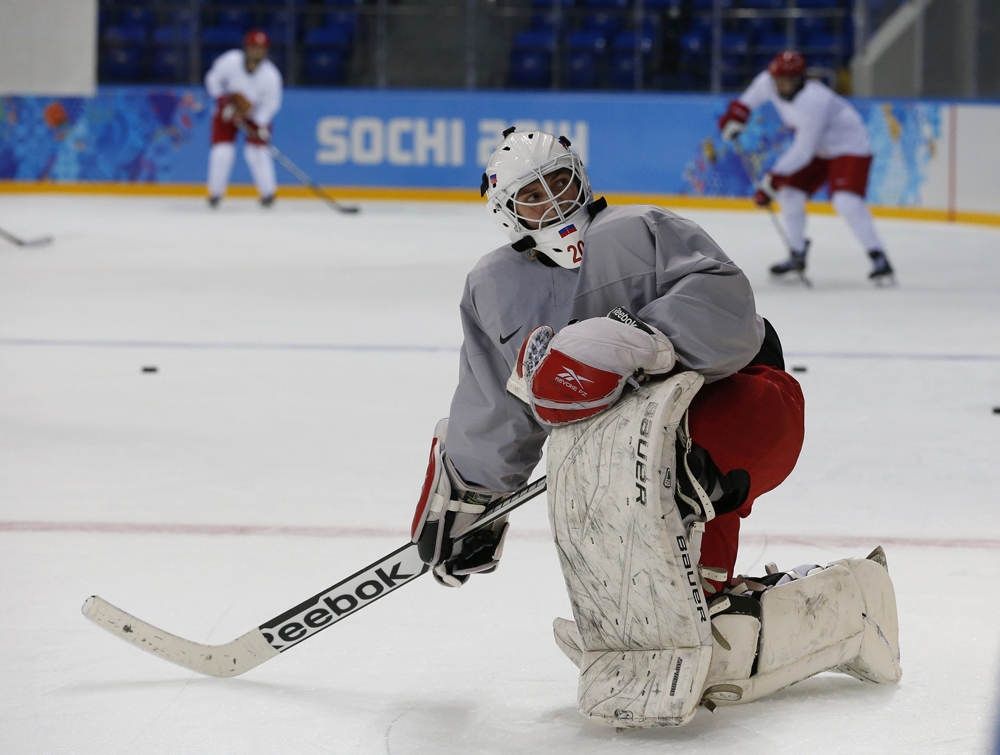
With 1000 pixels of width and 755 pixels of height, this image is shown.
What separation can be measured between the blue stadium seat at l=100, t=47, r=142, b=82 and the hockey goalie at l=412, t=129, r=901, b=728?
10.3m

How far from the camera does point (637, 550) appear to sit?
1605 millimetres

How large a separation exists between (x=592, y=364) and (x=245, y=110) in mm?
9158

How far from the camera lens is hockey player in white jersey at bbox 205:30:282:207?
1025 centimetres

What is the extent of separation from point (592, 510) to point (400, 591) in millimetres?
696

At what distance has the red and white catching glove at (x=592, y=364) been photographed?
5.12ft

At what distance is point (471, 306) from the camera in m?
1.85

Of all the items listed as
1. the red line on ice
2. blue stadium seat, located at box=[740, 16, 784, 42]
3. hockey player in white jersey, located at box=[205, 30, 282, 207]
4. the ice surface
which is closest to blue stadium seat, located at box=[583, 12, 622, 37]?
blue stadium seat, located at box=[740, 16, 784, 42]

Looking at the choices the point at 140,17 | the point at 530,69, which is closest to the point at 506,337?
the point at 530,69

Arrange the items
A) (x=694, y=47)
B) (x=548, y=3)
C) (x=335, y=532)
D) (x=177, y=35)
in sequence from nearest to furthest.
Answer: (x=335, y=532) < (x=694, y=47) < (x=548, y=3) < (x=177, y=35)

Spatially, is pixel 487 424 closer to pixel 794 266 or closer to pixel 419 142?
pixel 794 266

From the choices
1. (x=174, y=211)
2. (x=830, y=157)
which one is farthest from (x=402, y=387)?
(x=174, y=211)

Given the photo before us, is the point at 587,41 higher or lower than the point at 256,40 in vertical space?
higher

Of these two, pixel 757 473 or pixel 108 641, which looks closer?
pixel 757 473

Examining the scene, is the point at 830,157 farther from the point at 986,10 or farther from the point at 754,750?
the point at 754,750
